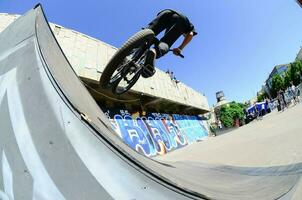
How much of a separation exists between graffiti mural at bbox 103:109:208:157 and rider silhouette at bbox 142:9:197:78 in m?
6.30

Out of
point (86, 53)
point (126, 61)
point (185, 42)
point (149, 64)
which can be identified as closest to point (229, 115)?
point (86, 53)

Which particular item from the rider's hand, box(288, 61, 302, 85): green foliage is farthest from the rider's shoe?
box(288, 61, 302, 85): green foliage

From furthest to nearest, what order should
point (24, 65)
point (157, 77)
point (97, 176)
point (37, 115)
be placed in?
point (157, 77), point (24, 65), point (37, 115), point (97, 176)

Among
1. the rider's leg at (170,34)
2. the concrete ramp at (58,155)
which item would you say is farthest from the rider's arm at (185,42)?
the concrete ramp at (58,155)

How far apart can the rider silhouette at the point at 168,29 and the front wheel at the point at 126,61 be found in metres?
0.21

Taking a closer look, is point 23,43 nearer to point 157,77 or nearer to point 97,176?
point 97,176

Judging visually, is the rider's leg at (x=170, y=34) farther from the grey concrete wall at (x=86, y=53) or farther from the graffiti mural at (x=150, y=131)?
the grey concrete wall at (x=86, y=53)

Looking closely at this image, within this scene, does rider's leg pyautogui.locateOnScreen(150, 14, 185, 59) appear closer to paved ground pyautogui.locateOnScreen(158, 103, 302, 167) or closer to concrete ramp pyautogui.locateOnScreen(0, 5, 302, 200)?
paved ground pyautogui.locateOnScreen(158, 103, 302, 167)

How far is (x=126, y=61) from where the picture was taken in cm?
433

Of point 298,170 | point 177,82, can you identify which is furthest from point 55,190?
point 177,82

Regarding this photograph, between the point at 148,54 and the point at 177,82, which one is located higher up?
the point at 177,82

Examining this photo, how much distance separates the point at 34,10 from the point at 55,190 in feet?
4.67

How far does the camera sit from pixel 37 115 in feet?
4.54

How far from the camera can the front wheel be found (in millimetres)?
3865
